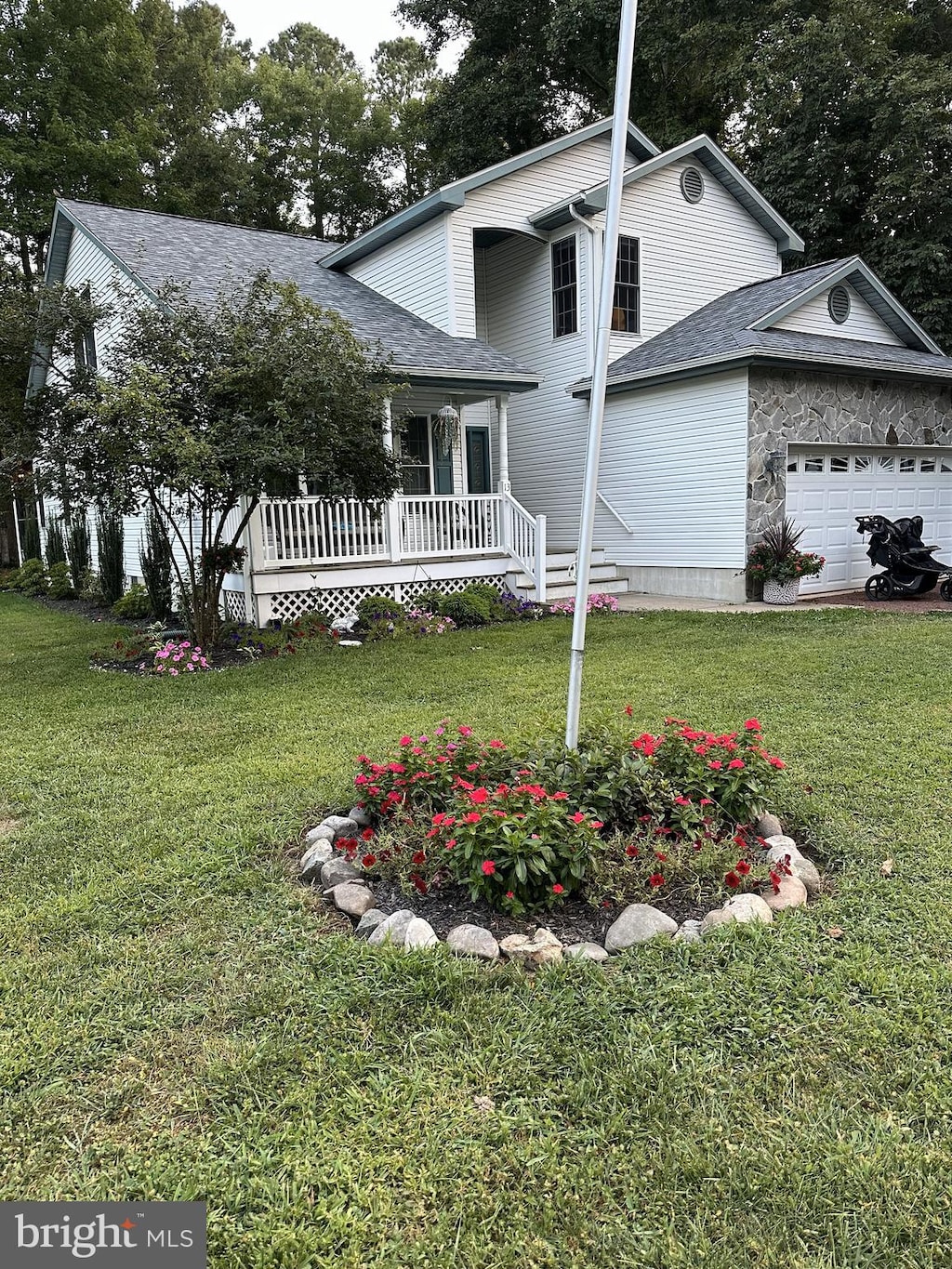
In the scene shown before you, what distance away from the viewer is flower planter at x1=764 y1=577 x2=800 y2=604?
35.7ft

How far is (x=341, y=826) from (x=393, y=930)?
35.4 inches

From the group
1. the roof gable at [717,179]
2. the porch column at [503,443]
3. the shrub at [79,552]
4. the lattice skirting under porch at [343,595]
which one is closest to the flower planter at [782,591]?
the lattice skirting under porch at [343,595]

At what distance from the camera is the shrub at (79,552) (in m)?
14.7

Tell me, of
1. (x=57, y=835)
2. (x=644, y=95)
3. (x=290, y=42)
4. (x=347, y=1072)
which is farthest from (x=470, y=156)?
(x=347, y=1072)

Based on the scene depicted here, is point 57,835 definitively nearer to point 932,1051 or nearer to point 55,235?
point 932,1051

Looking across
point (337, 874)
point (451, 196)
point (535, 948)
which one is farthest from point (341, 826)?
point (451, 196)

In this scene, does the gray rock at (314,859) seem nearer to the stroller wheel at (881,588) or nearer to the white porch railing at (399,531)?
the white porch railing at (399,531)

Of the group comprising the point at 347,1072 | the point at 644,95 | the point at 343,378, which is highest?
the point at 644,95

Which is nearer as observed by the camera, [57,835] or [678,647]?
[57,835]

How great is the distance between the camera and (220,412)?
24.2ft

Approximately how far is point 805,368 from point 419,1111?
451 inches

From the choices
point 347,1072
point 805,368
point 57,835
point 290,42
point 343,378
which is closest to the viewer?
point 347,1072

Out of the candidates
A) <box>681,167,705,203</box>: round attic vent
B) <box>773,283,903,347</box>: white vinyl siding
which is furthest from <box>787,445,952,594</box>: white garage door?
<box>681,167,705,203</box>: round attic vent

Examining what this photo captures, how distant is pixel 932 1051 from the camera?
2.08 meters
